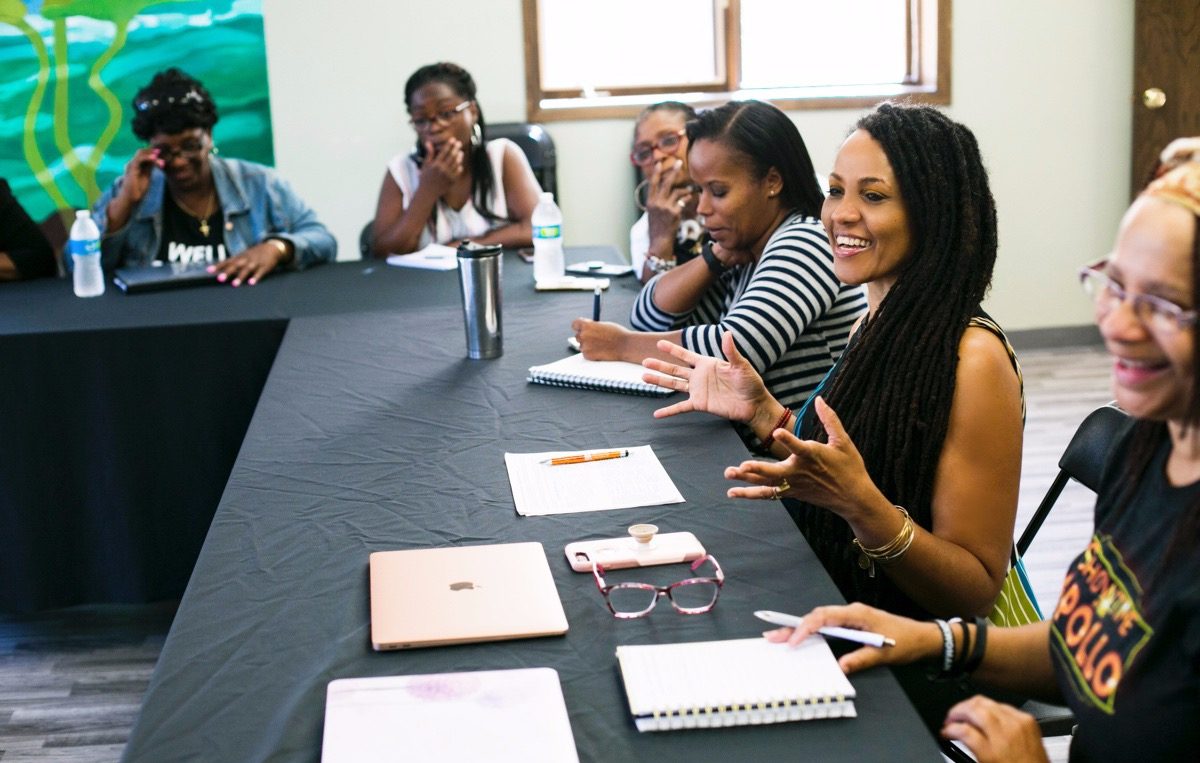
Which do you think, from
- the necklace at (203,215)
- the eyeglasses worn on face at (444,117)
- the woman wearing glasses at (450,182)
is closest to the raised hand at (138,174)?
the necklace at (203,215)

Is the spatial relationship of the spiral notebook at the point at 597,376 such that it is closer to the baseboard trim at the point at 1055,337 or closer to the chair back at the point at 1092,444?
the chair back at the point at 1092,444

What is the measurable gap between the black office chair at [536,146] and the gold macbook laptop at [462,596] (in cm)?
333

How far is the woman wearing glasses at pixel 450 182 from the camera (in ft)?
12.6

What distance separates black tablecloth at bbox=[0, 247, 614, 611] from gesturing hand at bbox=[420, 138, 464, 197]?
98 cm

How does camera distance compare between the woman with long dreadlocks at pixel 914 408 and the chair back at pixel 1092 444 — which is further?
the chair back at pixel 1092 444

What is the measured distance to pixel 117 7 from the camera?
4.71 metres

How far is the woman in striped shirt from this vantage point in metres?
2.18

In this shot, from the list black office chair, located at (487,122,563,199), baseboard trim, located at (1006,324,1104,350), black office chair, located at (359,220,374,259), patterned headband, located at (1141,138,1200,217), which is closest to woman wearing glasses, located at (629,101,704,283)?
black office chair, located at (359,220,374,259)

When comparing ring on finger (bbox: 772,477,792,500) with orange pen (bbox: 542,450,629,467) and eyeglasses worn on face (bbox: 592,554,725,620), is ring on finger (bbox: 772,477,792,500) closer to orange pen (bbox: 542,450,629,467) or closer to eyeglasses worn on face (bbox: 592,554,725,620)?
eyeglasses worn on face (bbox: 592,554,725,620)

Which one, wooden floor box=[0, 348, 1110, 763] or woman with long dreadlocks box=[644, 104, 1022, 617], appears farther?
wooden floor box=[0, 348, 1110, 763]

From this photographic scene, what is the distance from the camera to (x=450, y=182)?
3867mm

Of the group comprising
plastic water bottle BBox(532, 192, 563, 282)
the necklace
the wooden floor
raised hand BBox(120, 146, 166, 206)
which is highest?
raised hand BBox(120, 146, 166, 206)

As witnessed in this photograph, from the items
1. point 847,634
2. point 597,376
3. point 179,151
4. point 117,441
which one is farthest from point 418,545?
point 179,151

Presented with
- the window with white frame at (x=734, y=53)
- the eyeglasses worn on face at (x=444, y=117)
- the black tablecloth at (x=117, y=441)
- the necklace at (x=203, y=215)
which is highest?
the window with white frame at (x=734, y=53)
